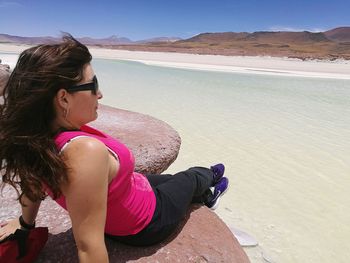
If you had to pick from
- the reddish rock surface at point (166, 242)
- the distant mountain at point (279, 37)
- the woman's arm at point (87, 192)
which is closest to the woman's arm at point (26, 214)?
the reddish rock surface at point (166, 242)

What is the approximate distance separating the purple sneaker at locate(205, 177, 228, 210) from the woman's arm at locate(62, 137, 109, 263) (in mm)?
1154

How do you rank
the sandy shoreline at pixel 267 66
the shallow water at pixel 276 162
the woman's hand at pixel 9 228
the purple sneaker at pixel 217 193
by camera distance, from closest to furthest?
1. the woman's hand at pixel 9 228
2. the purple sneaker at pixel 217 193
3. the shallow water at pixel 276 162
4. the sandy shoreline at pixel 267 66

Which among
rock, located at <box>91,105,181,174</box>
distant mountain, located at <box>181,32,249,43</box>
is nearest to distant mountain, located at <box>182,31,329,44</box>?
distant mountain, located at <box>181,32,249,43</box>

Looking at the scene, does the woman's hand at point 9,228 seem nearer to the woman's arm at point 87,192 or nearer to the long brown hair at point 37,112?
the long brown hair at point 37,112

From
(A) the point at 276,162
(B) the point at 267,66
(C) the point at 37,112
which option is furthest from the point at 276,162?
(B) the point at 267,66

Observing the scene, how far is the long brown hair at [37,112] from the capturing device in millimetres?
1170

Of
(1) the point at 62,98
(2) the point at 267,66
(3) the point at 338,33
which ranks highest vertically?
(1) the point at 62,98

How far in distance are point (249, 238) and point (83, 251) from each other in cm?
208

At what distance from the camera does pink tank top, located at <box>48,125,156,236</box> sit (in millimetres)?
1320

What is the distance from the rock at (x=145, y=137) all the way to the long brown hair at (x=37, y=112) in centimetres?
160

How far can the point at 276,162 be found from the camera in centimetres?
476

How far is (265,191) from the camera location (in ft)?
12.8

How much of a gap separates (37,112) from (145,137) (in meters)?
1.98

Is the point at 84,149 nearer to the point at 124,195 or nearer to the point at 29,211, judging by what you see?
the point at 124,195
